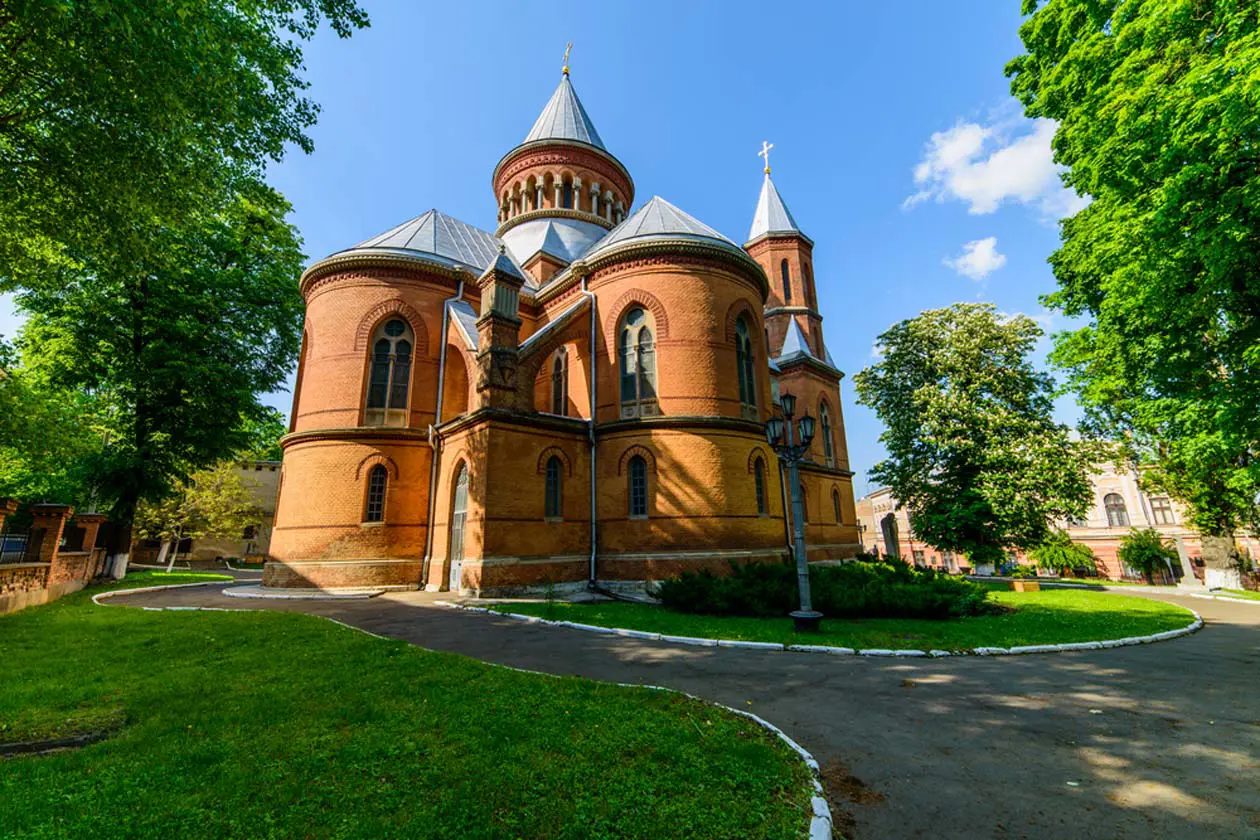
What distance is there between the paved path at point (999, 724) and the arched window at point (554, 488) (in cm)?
647

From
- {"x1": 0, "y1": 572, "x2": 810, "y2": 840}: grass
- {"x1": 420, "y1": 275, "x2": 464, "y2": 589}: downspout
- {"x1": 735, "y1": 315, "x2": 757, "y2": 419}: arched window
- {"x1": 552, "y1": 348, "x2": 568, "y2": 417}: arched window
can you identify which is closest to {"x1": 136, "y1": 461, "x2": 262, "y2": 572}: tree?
{"x1": 420, "y1": 275, "x2": 464, "y2": 589}: downspout

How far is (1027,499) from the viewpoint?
19.6 meters

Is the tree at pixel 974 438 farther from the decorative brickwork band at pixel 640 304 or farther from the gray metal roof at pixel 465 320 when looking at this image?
the gray metal roof at pixel 465 320

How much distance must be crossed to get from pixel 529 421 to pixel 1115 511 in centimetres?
4415

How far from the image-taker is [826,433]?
27594 millimetres

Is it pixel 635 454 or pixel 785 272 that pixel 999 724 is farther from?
pixel 785 272

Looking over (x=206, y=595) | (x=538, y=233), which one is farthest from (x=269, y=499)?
(x=538, y=233)

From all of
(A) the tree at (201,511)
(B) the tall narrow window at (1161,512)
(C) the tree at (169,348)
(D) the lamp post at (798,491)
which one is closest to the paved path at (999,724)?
(D) the lamp post at (798,491)

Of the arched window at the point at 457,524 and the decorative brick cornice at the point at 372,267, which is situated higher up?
the decorative brick cornice at the point at 372,267

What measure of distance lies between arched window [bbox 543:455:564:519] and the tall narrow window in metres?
41.4

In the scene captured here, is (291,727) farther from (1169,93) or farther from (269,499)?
(269,499)

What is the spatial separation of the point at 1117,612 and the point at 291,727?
57.7 feet

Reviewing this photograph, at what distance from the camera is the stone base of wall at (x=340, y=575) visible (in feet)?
54.4

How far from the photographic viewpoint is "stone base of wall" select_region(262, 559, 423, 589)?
16.6 m
